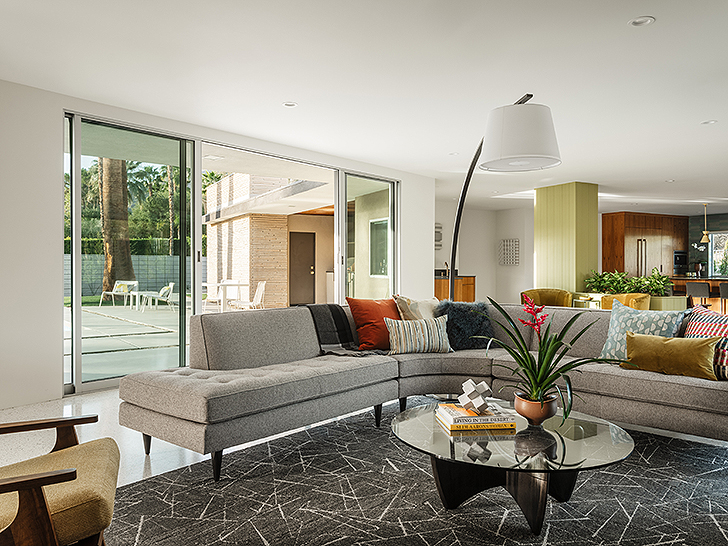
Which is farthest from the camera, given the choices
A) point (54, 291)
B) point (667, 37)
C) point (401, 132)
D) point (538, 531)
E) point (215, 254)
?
point (215, 254)

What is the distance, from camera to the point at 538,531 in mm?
2150

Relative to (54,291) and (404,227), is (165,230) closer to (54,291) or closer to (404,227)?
(54,291)

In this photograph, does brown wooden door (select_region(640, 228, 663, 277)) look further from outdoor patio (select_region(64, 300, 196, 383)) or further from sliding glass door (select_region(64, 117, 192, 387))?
outdoor patio (select_region(64, 300, 196, 383))

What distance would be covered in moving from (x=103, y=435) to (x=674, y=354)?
373 cm

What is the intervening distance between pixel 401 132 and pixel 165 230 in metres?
2.77

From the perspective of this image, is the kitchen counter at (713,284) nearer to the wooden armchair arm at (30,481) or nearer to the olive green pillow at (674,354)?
the olive green pillow at (674,354)

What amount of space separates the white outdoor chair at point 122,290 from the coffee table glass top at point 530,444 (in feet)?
11.7

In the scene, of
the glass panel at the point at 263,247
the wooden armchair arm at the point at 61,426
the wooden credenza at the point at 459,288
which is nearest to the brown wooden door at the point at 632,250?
the wooden credenza at the point at 459,288

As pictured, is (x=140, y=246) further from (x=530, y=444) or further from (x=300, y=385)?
(x=530, y=444)

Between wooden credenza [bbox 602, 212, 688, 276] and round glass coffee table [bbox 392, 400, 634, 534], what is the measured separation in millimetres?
12322

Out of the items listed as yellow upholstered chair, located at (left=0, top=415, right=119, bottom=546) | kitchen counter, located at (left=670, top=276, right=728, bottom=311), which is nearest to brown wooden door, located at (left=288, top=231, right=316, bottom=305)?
kitchen counter, located at (left=670, top=276, right=728, bottom=311)

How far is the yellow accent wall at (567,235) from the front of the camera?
9.04m

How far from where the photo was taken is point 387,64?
13.0ft

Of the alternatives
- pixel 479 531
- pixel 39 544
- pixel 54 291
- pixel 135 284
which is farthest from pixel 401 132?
pixel 39 544
